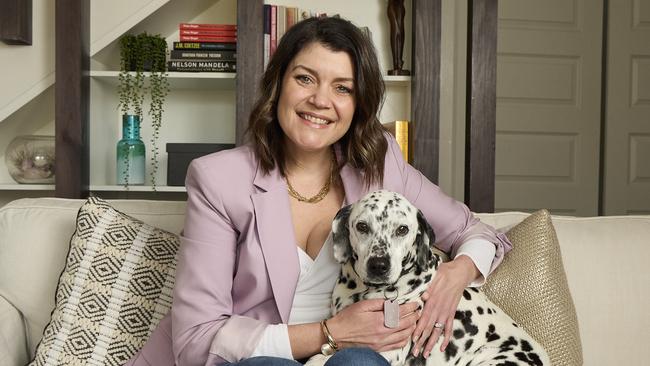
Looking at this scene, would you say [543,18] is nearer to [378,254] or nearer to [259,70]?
[259,70]

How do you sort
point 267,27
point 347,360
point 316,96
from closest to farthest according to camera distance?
point 347,360, point 316,96, point 267,27

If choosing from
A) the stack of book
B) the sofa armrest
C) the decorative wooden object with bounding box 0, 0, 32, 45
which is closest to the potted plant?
the stack of book

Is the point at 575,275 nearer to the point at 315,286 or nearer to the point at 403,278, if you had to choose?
the point at 403,278

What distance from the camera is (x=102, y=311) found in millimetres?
2068

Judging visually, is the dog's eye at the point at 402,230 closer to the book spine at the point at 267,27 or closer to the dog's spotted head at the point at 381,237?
the dog's spotted head at the point at 381,237

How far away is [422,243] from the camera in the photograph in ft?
5.95

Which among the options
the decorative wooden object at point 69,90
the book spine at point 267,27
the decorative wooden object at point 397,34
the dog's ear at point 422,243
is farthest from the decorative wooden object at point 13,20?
the dog's ear at point 422,243

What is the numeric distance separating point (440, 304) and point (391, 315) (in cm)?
17

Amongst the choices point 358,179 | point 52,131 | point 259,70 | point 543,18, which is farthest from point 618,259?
point 543,18

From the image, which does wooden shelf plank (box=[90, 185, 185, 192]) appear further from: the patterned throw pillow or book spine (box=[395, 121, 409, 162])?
the patterned throw pillow

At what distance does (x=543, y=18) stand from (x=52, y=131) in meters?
3.62

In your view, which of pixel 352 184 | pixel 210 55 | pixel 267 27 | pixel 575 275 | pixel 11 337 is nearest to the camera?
pixel 352 184

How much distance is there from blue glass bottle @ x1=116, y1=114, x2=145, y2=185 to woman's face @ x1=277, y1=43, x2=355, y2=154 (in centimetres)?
189

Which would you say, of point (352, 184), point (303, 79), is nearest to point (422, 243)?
point (352, 184)
